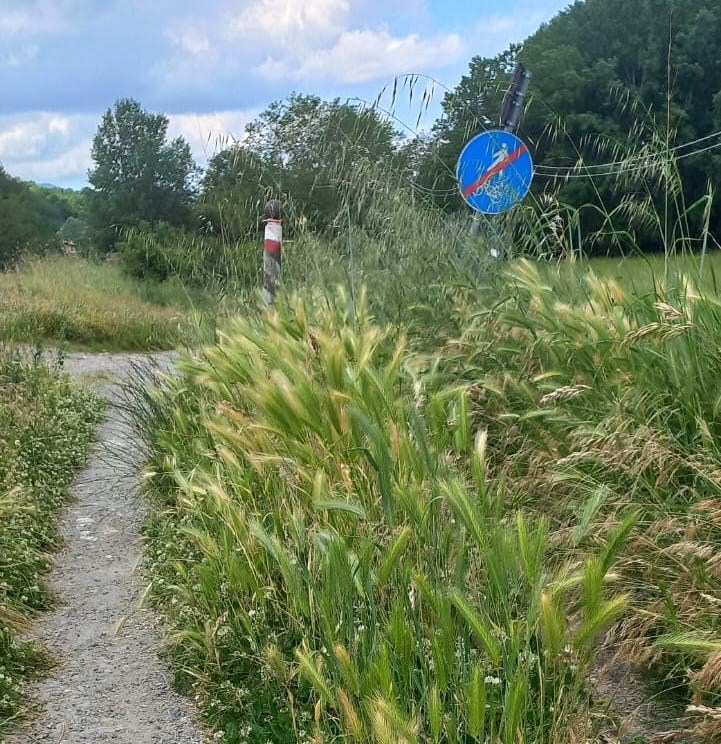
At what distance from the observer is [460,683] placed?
1.90 m

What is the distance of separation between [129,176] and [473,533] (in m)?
36.8

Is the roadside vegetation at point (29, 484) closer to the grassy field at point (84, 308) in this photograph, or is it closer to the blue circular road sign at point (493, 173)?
the grassy field at point (84, 308)

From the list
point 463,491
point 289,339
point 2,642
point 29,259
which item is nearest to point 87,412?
point 289,339

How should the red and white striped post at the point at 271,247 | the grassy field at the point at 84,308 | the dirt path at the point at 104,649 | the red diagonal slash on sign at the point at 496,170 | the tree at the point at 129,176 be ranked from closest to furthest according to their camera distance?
the dirt path at the point at 104,649 < the red diagonal slash on sign at the point at 496,170 < the red and white striped post at the point at 271,247 < the grassy field at the point at 84,308 < the tree at the point at 129,176

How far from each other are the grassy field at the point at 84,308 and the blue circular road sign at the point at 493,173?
530cm

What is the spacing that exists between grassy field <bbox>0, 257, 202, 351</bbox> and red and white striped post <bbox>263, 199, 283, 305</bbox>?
3.66m

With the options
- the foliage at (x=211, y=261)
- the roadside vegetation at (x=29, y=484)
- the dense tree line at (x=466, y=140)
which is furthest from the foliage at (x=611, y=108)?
the roadside vegetation at (x=29, y=484)

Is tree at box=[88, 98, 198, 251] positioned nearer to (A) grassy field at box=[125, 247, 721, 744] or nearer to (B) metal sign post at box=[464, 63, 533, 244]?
→ (B) metal sign post at box=[464, 63, 533, 244]

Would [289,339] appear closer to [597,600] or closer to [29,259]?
[597,600]

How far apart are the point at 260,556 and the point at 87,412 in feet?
16.3

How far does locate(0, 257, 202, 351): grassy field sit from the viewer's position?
12484mm

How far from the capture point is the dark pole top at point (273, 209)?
6538 mm

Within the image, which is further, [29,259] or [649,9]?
[649,9]

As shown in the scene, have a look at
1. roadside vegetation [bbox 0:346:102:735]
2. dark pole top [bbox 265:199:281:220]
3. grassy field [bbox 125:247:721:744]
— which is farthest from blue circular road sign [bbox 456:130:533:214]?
roadside vegetation [bbox 0:346:102:735]
